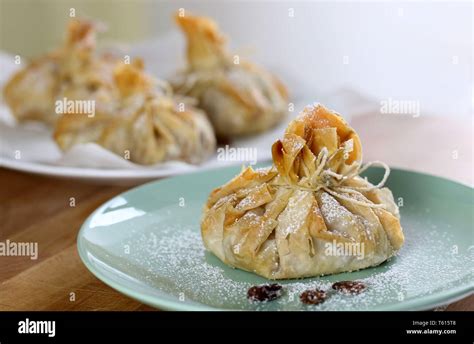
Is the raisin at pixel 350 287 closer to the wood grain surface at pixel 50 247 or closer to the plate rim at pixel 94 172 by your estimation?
the wood grain surface at pixel 50 247

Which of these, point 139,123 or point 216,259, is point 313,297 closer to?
point 216,259

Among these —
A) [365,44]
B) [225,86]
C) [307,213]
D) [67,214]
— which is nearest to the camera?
[307,213]

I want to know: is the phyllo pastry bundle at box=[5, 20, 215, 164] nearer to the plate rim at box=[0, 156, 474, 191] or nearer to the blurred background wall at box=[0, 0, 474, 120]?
the plate rim at box=[0, 156, 474, 191]

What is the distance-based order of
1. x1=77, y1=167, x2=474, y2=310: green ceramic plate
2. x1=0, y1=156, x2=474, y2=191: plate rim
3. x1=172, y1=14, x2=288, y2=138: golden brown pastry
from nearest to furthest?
1. x1=77, y1=167, x2=474, y2=310: green ceramic plate
2. x1=0, y1=156, x2=474, y2=191: plate rim
3. x1=172, y1=14, x2=288, y2=138: golden brown pastry

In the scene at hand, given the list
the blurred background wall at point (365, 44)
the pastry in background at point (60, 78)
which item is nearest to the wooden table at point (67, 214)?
the blurred background wall at point (365, 44)

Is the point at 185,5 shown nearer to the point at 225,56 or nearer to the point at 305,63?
the point at 305,63

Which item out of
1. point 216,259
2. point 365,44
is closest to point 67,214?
point 216,259

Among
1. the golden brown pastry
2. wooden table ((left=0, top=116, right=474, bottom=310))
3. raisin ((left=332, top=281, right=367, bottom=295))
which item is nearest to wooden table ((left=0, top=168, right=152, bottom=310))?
wooden table ((left=0, top=116, right=474, bottom=310))
